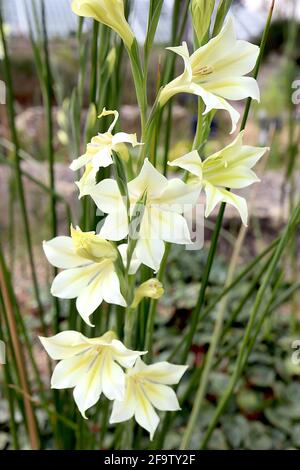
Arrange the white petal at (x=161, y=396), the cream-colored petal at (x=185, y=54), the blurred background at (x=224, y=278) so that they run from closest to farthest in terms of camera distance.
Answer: the cream-colored petal at (x=185, y=54) → the white petal at (x=161, y=396) → the blurred background at (x=224, y=278)

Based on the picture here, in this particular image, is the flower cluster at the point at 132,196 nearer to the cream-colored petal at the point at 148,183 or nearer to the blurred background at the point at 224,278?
the cream-colored petal at the point at 148,183

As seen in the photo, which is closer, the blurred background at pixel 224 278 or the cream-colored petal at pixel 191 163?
the cream-colored petal at pixel 191 163

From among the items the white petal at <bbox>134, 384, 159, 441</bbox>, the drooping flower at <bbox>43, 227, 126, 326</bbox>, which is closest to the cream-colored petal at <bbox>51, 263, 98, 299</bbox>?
the drooping flower at <bbox>43, 227, 126, 326</bbox>

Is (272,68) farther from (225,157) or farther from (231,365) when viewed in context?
(225,157)

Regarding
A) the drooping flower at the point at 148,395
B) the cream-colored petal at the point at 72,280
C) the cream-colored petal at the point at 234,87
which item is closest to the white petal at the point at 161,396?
the drooping flower at the point at 148,395

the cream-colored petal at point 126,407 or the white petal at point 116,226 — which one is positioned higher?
the white petal at point 116,226

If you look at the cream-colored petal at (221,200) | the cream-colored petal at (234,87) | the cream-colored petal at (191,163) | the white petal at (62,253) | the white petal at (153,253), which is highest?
the cream-colored petal at (234,87)

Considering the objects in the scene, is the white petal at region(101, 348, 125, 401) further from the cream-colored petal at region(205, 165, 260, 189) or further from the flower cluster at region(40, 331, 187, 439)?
the cream-colored petal at region(205, 165, 260, 189)

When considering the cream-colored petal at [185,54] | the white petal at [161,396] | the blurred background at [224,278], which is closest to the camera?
the cream-colored petal at [185,54]
